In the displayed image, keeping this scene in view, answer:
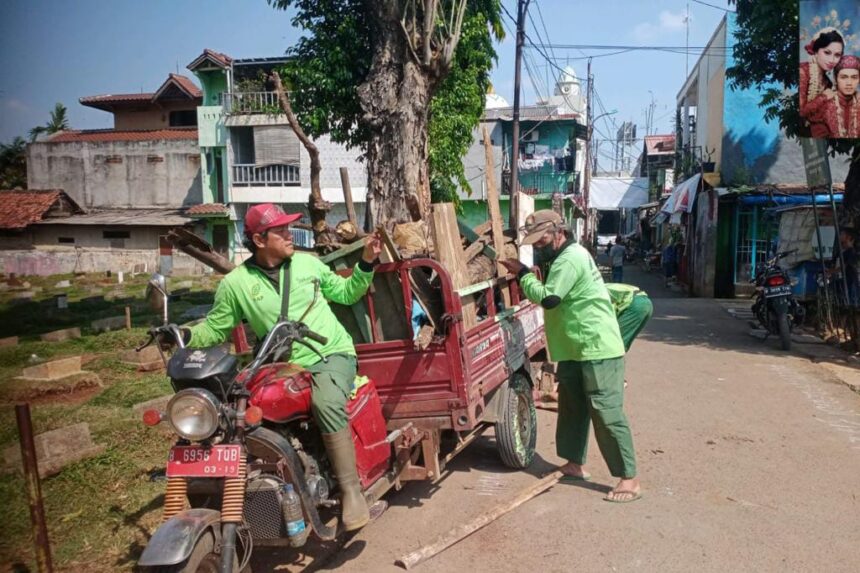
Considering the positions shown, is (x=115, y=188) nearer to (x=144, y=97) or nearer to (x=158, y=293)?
(x=144, y=97)

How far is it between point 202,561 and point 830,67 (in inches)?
461

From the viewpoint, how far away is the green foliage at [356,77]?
476 inches

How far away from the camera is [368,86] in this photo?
8898mm

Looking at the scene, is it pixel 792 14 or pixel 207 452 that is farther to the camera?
pixel 792 14

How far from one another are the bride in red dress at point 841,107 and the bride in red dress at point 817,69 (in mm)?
51

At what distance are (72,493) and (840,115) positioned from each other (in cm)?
1135

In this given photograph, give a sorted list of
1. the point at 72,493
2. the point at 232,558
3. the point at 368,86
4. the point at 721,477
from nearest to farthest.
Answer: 1. the point at 232,558
2. the point at 72,493
3. the point at 721,477
4. the point at 368,86

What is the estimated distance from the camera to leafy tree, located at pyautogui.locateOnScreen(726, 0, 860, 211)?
432 inches

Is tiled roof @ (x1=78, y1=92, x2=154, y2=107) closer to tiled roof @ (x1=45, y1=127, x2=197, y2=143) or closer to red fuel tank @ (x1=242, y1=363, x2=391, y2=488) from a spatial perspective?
tiled roof @ (x1=45, y1=127, x2=197, y2=143)

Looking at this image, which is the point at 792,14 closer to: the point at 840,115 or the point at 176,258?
the point at 840,115

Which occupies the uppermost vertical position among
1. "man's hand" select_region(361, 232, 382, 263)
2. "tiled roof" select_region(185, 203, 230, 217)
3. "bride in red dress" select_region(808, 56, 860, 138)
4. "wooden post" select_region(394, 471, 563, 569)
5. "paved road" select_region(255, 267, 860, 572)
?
"bride in red dress" select_region(808, 56, 860, 138)

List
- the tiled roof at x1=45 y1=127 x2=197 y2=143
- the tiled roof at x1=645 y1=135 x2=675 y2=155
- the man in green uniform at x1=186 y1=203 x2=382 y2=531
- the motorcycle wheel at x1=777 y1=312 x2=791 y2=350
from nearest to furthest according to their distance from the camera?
the man in green uniform at x1=186 y1=203 x2=382 y2=531, the motorcycle wheel at x1=777 y1=312 x2=791 y2=350, the tiled roof at x1=45 y1=127 x2=197 y2=143, the tiled roof at x1=645 y1=135 x2=675 y2=155

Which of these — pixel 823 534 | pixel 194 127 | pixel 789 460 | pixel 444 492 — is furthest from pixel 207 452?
pixel 194 127

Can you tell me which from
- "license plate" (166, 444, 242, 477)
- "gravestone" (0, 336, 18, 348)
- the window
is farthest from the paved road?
the window
